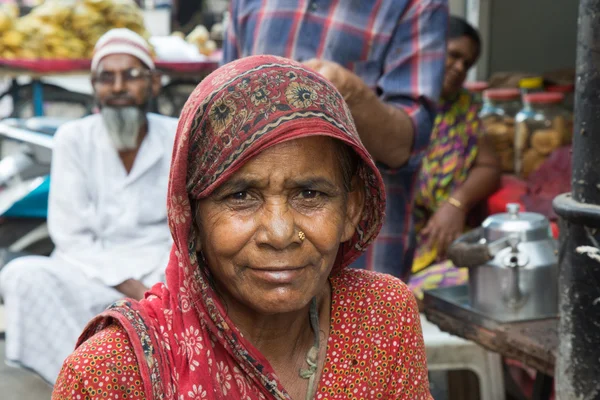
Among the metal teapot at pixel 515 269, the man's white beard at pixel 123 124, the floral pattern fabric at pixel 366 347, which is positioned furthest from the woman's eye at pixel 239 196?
the man's white beard at pixel 123 124

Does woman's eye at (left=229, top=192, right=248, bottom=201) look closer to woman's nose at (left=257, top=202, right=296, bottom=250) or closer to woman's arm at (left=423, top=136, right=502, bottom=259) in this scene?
woman's nose at (left=257, top=202, right=296, bottom=250)

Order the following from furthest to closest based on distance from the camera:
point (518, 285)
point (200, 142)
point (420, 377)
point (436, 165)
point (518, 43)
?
1. point (518, 43)
2. point (436, 165)
3. point (518, 285)
4. point (420, 377)
5. point (200, 142)

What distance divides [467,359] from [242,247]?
2047mm

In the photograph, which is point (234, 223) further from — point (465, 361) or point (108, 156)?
point (108, 156)

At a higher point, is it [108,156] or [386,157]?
[386,157]

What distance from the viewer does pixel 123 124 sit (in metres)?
3.79

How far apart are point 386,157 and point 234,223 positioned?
1.04 m

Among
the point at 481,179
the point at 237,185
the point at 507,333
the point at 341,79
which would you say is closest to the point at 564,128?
the point at 481,179

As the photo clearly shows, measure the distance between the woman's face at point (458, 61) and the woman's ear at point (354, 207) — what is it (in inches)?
114

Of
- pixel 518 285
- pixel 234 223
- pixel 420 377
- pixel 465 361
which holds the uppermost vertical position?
pixel 234 223

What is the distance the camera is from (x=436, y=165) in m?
4.32

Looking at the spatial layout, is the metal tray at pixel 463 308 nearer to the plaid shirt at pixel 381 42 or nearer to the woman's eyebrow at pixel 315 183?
the plaid shirt at pixel 381 42

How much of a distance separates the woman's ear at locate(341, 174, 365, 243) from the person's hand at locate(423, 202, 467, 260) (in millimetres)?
2589

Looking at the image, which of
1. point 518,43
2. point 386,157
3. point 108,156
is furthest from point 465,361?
point 518,43
